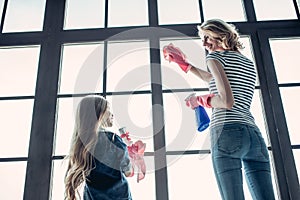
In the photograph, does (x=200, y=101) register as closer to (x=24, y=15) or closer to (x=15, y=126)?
(x=15, y=126)

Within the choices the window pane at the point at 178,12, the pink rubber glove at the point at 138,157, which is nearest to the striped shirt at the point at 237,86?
the pink rubber glove at the point at 138,157

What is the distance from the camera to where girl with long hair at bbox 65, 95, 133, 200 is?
144cm

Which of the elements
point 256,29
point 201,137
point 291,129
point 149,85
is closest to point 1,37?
point 149,85

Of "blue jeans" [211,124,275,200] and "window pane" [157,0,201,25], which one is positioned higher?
"window pane" [157,0,201,25]

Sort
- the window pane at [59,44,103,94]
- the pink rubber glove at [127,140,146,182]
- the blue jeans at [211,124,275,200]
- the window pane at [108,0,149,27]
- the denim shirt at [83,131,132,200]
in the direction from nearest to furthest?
the blue jeans at [211,124,275,200], the denim shirt at [83,131,132,200], the pink rubber glove at [127,140,146,182], the window pane at [59,44,103,94], the window pane at [108,0,149,27]

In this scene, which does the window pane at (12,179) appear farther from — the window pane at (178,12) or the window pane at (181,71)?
the window pane at (178,12)

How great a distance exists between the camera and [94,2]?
2.26 metres

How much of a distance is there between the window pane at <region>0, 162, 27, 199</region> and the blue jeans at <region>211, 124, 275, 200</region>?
38.6 inches

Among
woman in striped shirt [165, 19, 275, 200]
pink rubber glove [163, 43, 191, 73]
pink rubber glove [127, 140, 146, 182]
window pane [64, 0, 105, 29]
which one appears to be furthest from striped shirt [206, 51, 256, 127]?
window pane [64, 0, 105, 29]

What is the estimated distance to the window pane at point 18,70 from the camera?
1.97 metres

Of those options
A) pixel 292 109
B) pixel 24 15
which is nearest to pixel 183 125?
pixel 292 109

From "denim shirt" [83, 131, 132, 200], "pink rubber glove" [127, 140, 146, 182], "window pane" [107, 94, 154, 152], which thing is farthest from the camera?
"window pane" [107, 94, 154, 152]

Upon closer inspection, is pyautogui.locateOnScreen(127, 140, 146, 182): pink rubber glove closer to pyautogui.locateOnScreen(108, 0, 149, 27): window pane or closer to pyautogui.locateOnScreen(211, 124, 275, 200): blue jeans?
pyautogui.locateOnScreen(211, 124, 275, 200): blue jeans

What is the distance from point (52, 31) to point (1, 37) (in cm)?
30
